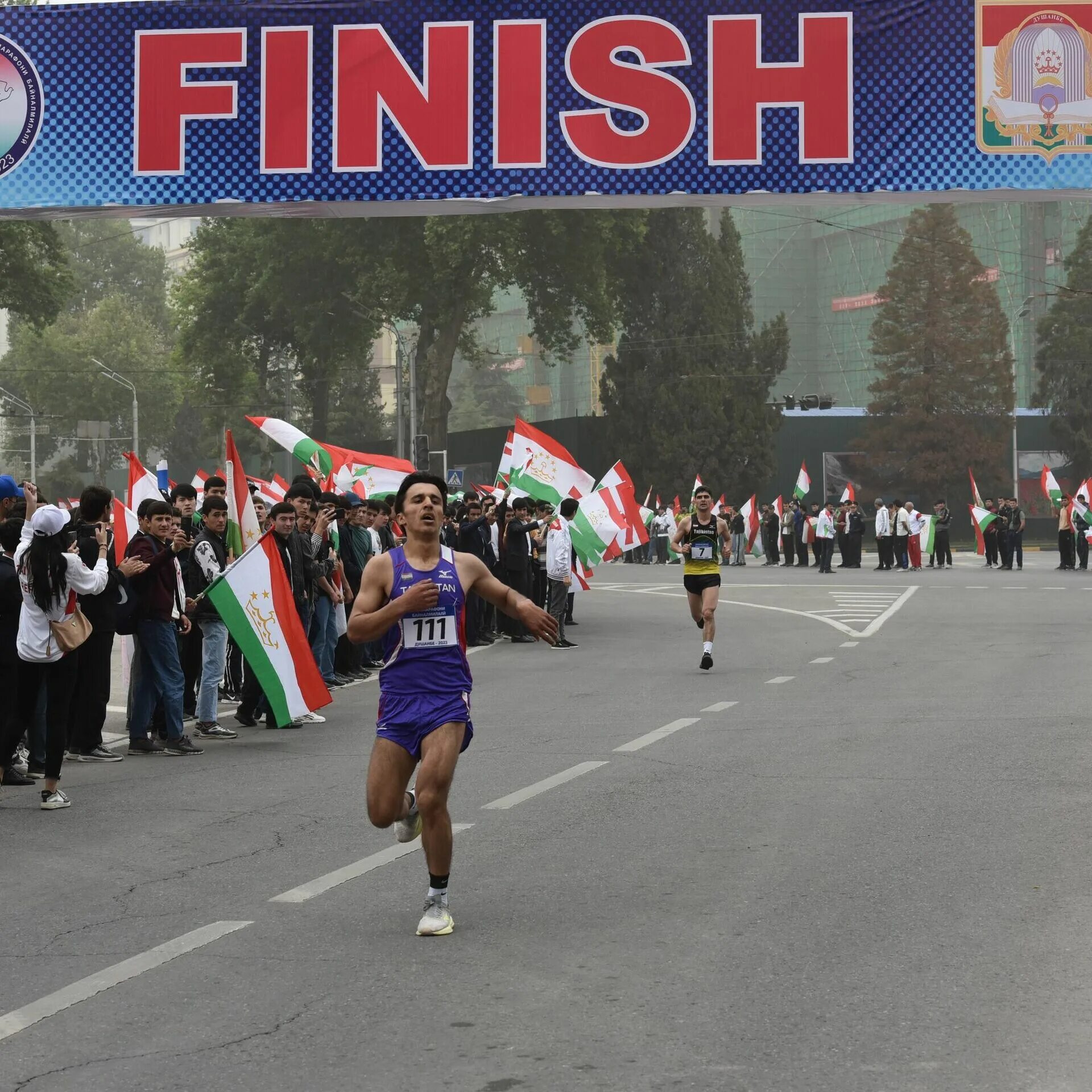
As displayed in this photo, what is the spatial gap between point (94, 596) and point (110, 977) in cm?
571

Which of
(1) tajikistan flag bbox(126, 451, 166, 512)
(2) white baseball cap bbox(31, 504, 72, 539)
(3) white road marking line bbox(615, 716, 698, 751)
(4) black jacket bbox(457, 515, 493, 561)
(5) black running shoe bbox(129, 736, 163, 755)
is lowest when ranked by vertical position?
(5) black running shoe bbox(129, 736, 163, 755)

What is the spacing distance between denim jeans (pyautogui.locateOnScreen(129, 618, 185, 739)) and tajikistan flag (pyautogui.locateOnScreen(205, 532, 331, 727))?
0.58 metres

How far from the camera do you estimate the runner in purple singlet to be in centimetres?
661

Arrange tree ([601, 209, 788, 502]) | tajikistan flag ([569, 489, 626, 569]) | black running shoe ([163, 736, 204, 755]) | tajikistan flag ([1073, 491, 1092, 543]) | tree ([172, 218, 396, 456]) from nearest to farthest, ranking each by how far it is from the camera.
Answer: black running shoe ([163, 736, 204, 755])
tajikistan flag ([569, 489, 626, 569])
tajikistan flag ([1073, 491, 1092, 543])
tree ([172, 218, 396, 456])
tree ([601, 209, 788, 502])

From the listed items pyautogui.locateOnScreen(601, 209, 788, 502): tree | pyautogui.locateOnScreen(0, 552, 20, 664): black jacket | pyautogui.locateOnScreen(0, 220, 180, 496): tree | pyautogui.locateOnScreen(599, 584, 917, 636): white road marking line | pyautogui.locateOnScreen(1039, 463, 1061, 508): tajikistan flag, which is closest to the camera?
pyautogui.locateOnScreen(0, 552, 20, 664): black jacket

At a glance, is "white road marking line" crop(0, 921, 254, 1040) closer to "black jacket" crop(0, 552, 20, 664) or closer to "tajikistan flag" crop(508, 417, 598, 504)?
"black jacket" crop(0, 552, 20, 664)

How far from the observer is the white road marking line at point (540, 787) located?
959 centimetres

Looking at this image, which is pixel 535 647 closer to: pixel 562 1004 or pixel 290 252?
pixel 562 1004

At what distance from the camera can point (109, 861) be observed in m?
8.24

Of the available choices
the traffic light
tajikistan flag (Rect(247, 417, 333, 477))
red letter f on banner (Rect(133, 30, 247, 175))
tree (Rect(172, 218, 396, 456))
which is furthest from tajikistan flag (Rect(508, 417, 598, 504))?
tree (Rect(172, 218, 396, 456))

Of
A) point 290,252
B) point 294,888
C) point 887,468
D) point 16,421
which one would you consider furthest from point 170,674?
point 16,421

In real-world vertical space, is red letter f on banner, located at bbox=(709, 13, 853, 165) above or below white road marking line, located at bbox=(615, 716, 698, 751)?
above

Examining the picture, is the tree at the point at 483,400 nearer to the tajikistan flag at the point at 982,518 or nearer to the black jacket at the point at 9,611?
the tajikistan flag at the point at 982,518

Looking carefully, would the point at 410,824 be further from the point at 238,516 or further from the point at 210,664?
the point at 238,516
